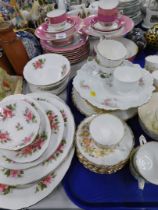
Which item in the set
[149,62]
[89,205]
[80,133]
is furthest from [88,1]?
[89,205]

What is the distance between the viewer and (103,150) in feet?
1.65

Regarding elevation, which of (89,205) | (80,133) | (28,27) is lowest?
(89,205)

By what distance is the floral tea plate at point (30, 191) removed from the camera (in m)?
0.49

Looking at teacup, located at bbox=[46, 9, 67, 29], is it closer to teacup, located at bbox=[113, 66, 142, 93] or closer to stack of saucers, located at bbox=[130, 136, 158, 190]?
teacup, located at bbox=[113, 66, 142, 93]

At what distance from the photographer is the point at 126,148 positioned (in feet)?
1.64

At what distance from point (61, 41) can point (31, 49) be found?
0.37 feet

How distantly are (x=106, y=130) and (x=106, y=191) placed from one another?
15 centimetres

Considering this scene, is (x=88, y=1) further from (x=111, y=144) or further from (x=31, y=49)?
(x=111, y=144)

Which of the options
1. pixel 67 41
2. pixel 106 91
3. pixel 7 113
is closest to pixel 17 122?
pixel 7 113

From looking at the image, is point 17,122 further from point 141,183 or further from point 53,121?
point 141,183

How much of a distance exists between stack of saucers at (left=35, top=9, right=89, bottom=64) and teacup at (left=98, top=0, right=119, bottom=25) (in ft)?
0.32

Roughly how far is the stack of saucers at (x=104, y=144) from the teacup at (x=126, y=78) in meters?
0.10

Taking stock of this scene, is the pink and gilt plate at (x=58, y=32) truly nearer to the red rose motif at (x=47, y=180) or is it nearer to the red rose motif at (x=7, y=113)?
the red rose motif at (x=7, y=113)

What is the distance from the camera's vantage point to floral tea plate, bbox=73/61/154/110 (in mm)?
570
